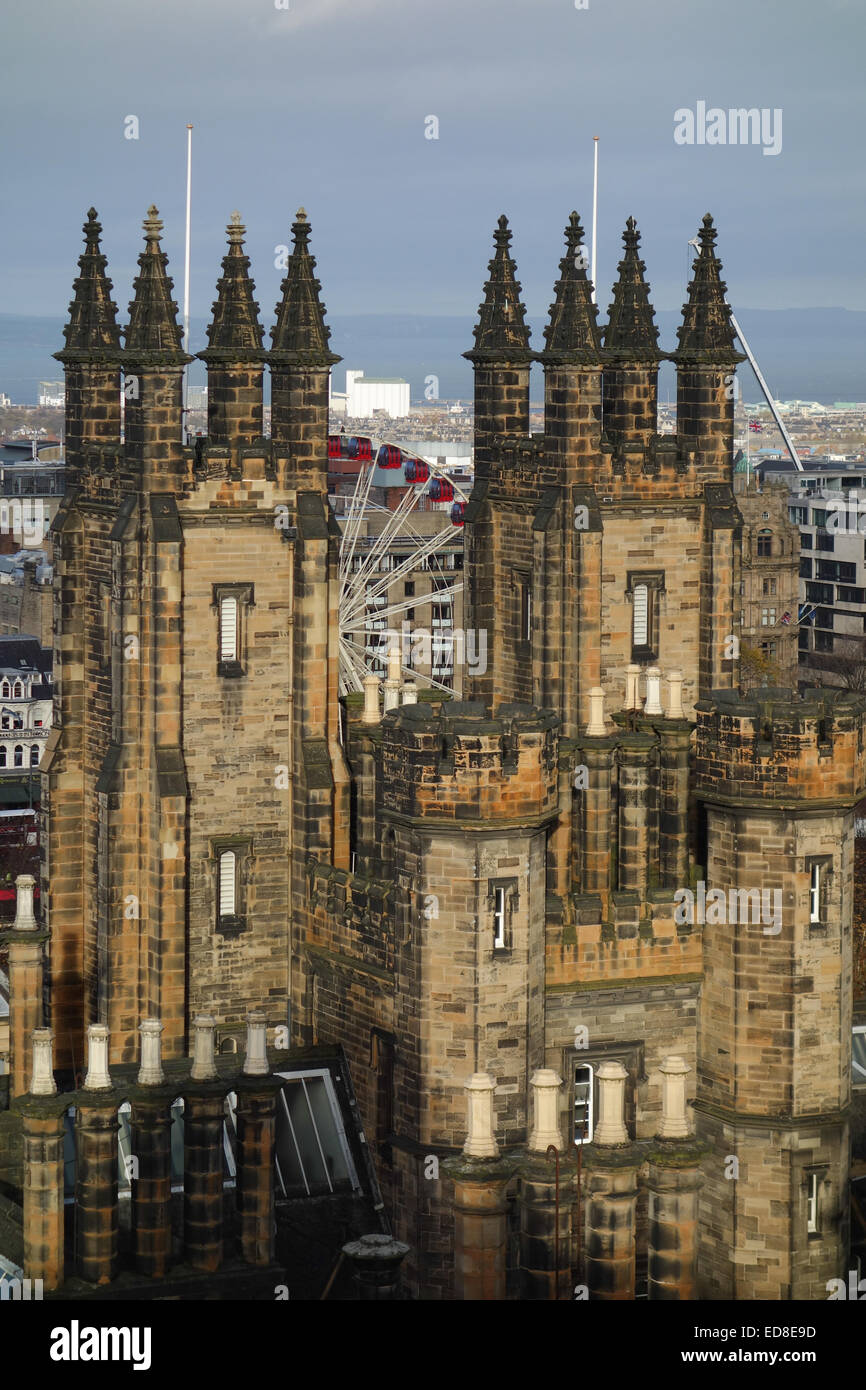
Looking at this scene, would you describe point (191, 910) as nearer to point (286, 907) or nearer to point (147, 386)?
point (286, 907)

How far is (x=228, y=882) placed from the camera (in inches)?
3302

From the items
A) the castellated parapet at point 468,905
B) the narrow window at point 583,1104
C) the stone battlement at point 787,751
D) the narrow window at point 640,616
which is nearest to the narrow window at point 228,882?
the castellated parapet at point 468,905

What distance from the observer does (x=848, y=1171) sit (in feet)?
256

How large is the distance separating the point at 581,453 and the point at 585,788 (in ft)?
36.0

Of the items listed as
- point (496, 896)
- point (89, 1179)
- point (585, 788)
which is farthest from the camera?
point (585, 788)

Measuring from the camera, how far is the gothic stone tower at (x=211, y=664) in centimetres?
8219

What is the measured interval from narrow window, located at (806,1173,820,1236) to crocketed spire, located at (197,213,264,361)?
26.7 m

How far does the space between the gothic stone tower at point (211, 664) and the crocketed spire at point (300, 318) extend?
6 centimetres

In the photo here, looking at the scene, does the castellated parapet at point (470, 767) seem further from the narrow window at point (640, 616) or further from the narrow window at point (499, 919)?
the narrow window at point (640, 616)

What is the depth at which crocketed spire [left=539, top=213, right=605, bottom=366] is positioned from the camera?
284ft

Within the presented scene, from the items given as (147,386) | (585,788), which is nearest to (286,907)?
(585,788)

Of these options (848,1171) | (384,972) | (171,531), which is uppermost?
(171,531)

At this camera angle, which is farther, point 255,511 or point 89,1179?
point 255,511

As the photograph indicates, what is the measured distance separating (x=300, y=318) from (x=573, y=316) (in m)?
8.15
